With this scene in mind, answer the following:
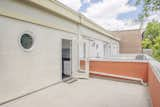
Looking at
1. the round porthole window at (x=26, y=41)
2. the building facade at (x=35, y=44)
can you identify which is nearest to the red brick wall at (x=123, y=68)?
the building facade at (x=35, y=44)

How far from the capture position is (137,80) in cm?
623

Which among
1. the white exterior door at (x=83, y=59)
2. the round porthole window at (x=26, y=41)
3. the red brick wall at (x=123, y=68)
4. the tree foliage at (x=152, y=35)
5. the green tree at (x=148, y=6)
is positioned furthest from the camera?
the white exterior door at (x=83, y=59)

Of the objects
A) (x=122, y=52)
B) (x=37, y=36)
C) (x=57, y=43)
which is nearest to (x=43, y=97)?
(x=37, y=36)

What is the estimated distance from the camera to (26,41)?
4.36 meters

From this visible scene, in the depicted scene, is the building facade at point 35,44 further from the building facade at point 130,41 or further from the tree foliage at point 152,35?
the building facade at point 130,41

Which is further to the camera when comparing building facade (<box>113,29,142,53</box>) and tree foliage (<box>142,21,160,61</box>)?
building facade (<box>113,29,142,53</box>)

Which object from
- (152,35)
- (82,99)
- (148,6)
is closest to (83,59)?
(82,99)

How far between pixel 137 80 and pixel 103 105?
3224mm

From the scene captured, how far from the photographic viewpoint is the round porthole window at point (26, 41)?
4215 mm

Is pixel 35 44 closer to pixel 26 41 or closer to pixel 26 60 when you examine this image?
pixel 26 41

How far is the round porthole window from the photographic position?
4215mm

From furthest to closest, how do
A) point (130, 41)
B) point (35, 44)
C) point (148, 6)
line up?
point (130, 41), point (35, 44), point (148, 6)

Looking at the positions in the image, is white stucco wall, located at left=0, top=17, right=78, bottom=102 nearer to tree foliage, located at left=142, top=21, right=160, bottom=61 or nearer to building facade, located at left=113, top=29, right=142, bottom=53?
tree foliage, located at left=142, top=21, right=160, bottom=61

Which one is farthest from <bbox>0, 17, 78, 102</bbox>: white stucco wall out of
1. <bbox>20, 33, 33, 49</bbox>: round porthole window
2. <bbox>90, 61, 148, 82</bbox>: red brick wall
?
<bbox>90, 61, 148, 82</bbox>: red brick wall
